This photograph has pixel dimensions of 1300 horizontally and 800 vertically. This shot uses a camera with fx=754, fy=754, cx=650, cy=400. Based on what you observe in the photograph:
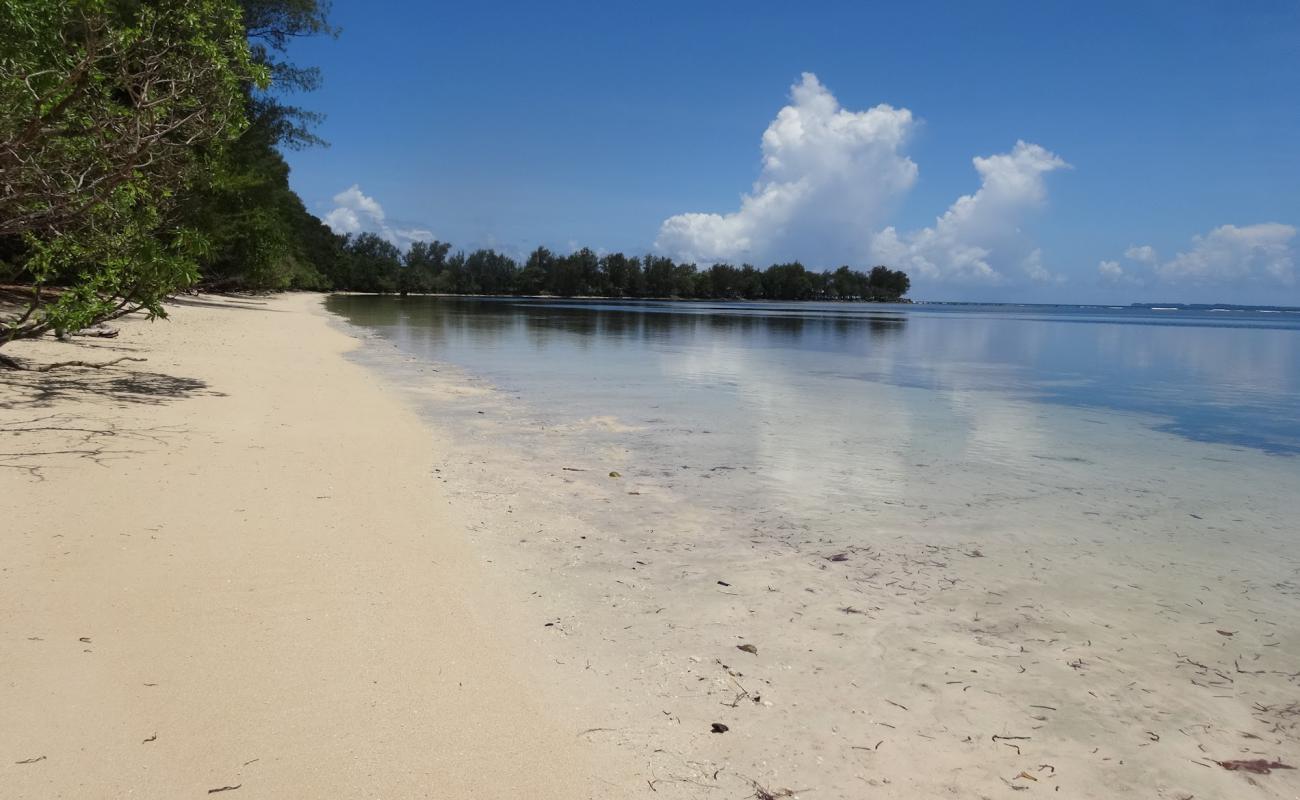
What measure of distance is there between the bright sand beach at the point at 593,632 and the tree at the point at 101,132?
6.71 feet

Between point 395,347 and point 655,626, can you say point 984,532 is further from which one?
point 395,347

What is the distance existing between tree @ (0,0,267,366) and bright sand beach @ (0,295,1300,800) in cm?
205

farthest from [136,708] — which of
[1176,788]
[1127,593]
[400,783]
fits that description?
[1127,593]

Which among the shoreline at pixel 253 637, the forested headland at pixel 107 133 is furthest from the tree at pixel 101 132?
the shoreline at pixel 253 637

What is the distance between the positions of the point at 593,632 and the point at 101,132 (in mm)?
7038

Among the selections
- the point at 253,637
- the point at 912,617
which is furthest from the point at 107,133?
the point at 912,617

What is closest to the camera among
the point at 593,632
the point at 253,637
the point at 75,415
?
the point at 253,637

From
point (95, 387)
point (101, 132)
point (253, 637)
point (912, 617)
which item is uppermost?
point (101, 132)

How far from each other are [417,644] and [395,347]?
21875mm

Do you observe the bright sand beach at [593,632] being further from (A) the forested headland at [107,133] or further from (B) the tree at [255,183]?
(B) the tree at [255,183]

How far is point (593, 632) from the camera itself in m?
4.30

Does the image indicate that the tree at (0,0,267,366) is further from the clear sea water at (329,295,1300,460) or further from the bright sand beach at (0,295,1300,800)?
the clear sea water at (329,295,1300,460)

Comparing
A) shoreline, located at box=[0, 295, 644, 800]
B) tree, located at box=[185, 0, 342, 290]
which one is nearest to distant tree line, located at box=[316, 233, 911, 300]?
tree, located at box=[185, 0, 342, 290]

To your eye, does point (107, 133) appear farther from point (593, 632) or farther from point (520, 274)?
point (520, 274)
